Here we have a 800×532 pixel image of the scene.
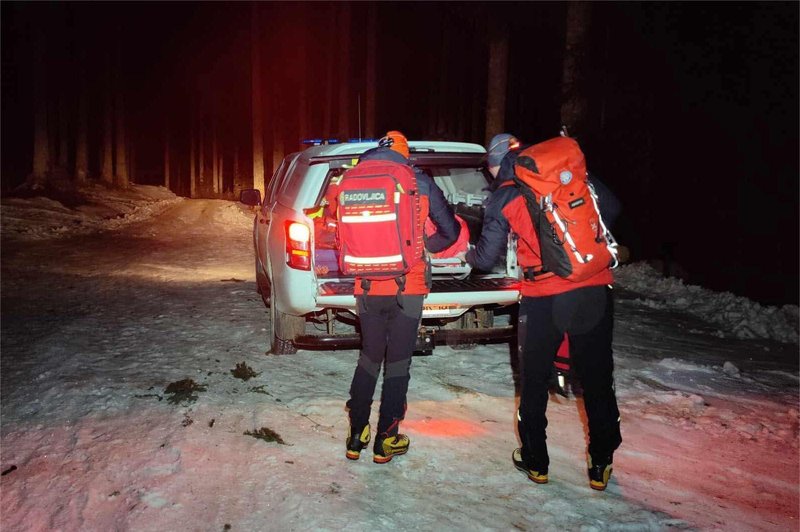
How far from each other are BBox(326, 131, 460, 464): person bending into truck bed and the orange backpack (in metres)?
0.69

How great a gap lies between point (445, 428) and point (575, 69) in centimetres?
1024

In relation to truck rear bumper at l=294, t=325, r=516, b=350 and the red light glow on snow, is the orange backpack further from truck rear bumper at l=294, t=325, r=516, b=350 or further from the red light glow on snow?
truck rear bumper at l=294, t=325, r=516, b=350

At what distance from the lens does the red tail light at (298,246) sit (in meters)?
5.26

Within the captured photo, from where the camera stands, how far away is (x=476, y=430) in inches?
185

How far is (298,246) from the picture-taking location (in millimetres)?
5297

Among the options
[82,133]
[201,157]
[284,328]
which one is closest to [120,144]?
[82,133]

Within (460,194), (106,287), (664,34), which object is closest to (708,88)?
(664,34)

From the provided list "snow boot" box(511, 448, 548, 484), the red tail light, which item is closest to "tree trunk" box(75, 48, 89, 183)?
the red tail light

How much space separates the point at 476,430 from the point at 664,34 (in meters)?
16.7

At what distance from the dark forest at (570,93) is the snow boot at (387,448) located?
833cm

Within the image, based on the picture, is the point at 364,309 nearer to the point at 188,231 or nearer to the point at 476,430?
the point at 476,430

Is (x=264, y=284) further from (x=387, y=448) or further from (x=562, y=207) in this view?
(x=562, y=207)

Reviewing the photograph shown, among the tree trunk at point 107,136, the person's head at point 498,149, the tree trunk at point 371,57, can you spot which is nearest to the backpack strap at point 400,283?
the person's head at point 498,149

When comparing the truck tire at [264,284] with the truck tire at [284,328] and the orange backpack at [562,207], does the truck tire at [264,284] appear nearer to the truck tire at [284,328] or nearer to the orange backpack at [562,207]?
the truck tire at [284,328]
